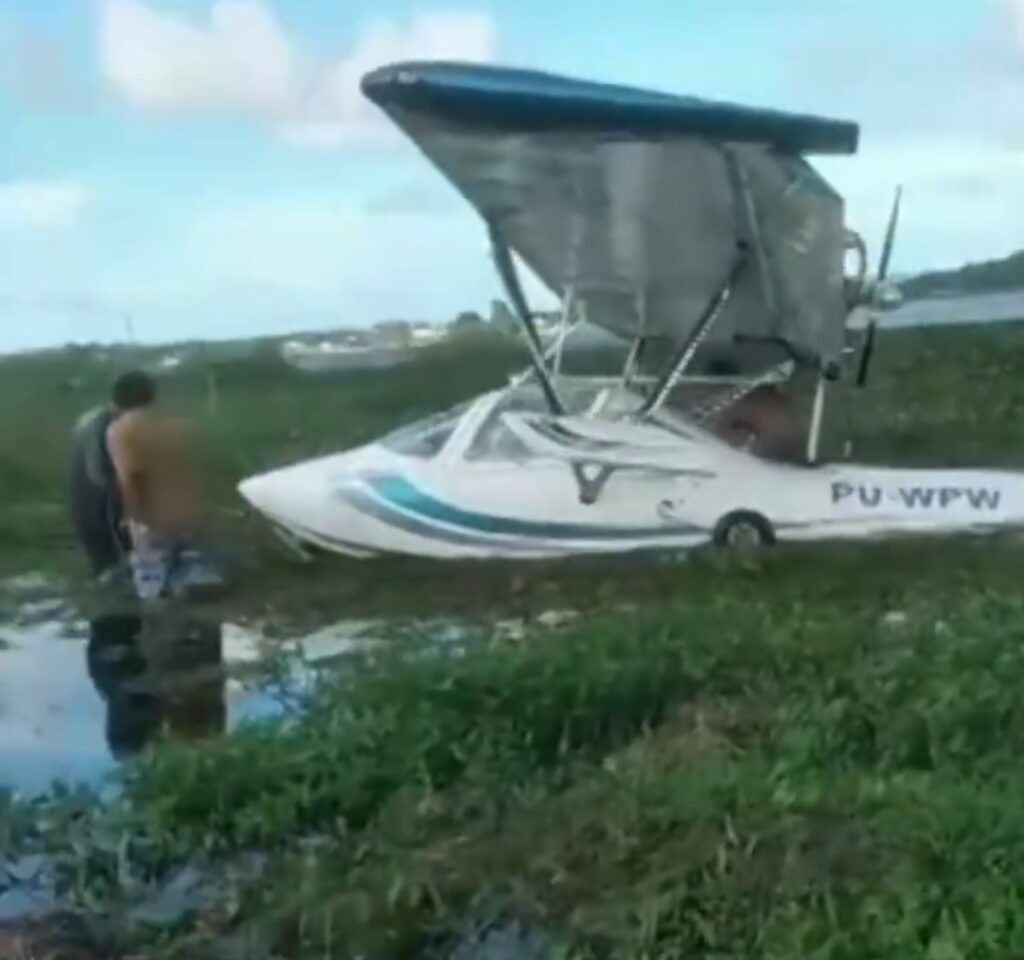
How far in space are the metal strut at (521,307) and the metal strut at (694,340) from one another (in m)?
0.49

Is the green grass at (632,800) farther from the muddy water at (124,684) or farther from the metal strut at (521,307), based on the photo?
the metal strut at (521,307)

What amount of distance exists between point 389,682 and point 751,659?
45.6 inches

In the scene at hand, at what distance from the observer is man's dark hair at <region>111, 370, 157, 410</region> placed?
12.3 metres

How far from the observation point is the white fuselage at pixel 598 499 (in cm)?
1262

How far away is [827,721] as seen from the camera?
6.50 m

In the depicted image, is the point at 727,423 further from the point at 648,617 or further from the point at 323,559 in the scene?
the point at 648,617

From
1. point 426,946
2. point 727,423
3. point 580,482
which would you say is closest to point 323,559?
point 580,482

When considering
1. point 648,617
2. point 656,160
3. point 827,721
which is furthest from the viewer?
point 656,160

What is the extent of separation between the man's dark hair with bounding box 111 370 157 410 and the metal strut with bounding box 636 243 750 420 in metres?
2.64

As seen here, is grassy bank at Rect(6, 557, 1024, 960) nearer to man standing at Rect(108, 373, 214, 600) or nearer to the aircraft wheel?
man standing at Rect(108, 373, 214, 600)

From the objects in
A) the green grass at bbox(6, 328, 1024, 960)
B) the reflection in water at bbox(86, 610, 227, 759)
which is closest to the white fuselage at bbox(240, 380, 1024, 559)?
the reflection in water at bbox(86, 610, 227, 759)

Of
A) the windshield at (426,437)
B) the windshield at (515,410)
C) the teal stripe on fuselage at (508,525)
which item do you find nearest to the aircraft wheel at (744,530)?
→ the teal stripe on fuselage at (508,525)

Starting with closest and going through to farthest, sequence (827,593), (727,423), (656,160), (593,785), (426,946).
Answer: (426,946)
(593,785)
(827,593)
(656,160)
(727,423)

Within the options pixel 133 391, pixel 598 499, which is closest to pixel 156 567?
pixel 133 391
